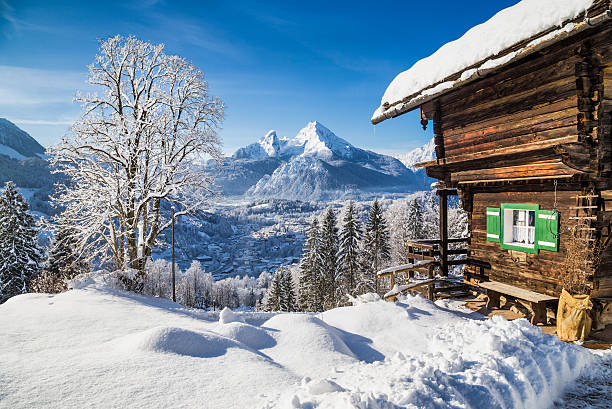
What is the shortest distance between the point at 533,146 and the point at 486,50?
2.70 metres

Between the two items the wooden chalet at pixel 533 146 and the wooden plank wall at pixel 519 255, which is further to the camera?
the wooden plank wall at pixel 519 255

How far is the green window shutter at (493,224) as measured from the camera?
9469 mm

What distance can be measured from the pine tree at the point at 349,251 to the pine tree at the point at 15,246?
26.1m

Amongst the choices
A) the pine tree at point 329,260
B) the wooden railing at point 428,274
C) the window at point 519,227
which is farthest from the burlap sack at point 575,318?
the pine tree at point 329,260

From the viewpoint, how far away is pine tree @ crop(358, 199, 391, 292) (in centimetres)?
3409

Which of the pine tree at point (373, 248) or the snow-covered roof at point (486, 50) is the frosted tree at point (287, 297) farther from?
the snow-covered roof at point (486, 50)

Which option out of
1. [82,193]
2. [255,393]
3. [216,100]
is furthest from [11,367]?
[216,100]

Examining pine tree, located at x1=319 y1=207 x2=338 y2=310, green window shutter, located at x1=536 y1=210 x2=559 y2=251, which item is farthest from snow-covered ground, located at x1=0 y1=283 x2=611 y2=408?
pine tree, located at x1=319 y1=207 x2=338 y2=310

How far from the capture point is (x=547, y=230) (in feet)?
26.1

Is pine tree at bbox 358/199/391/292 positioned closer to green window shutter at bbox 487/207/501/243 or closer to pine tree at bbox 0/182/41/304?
green window shutter at bbox 487/207/501/243

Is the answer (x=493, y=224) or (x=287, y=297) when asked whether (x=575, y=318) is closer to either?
(x=493, y=224)

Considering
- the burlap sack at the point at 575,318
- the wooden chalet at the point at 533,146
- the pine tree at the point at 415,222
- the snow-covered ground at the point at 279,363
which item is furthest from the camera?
the pine tree at the point at 415,222

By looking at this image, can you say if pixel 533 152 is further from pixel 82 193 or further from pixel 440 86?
pixel 82 193

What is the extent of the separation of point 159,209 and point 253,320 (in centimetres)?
973
